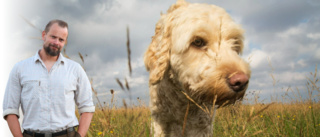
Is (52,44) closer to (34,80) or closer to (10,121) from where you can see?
(34,80)

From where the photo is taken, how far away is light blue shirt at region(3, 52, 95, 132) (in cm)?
302

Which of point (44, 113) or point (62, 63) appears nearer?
point (44, 113)

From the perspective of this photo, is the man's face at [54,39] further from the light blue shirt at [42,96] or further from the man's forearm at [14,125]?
the man's forearm at [14,125]

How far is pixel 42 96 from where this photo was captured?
3.05m

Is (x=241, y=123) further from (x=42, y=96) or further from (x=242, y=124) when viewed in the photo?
(x=42, y=96)

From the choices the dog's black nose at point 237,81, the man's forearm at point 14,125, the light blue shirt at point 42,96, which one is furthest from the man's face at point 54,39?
the dog's black nose at point 237,81

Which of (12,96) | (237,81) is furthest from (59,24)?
(237,81)

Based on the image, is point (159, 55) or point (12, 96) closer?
point (159, 55)

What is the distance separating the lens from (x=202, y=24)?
259 cm

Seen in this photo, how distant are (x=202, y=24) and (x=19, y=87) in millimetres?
2433

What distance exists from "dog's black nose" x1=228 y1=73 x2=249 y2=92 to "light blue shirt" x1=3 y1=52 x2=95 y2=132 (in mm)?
2033

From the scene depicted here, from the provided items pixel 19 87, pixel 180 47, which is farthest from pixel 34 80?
pixel 180 47

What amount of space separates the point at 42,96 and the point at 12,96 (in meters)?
0.39

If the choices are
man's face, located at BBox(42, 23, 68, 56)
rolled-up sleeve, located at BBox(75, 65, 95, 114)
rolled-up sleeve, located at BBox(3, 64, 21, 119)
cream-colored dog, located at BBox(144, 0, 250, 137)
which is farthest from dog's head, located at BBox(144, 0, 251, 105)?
rolled-up sleeve, located at BBox(3, 64, 21, 119)
